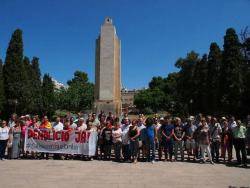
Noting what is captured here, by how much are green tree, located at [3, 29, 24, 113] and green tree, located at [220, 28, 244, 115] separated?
2805cm

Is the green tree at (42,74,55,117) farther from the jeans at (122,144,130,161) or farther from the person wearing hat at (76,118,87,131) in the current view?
the jeans at (122,144,130,161)

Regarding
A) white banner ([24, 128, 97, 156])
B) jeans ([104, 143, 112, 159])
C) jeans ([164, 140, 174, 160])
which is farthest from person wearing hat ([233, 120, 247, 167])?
white banner ([24, 128, 97, 156])

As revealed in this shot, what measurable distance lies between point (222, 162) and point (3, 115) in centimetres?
4256

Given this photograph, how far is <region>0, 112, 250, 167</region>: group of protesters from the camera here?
14.2 meters

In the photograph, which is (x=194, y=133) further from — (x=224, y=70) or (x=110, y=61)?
(x=224, y=70)

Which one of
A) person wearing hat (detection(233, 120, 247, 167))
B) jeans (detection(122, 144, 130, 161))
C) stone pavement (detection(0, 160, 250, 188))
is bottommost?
stone pavement (detection(0, 160, 250, 188))

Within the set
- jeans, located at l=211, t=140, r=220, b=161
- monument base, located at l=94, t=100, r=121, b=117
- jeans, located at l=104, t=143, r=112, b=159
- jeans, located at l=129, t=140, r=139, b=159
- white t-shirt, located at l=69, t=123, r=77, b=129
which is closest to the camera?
jeans, located at l=129, t=140, r=139, b=159

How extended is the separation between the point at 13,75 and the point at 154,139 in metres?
40.5

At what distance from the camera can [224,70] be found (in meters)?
42.5

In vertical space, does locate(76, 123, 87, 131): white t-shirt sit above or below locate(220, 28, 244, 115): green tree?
below

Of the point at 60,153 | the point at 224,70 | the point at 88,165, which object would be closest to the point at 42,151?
the point at 60,153

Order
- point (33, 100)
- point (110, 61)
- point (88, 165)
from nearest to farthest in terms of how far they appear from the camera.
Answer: point (88, 165) → point (110, 61) → point (33, 100)

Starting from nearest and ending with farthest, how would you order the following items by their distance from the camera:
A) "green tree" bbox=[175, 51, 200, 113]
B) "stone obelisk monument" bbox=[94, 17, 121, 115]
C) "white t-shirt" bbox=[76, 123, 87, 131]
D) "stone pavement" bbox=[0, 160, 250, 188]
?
"stone pavement" bbox=[0, 160, 250, 188]
"white t-shirt" bbox=[76, 123, 87, 131]
"stone obelisk monument" bbox=[94, 17, 121, 115]
"green tree" bbox=[175, 51, 200, 113]

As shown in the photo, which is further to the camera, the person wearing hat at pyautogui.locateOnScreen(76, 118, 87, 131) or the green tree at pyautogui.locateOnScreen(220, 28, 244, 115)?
the green tree at pyautogui.locateOnScreen(220, 28, 244, 115)
